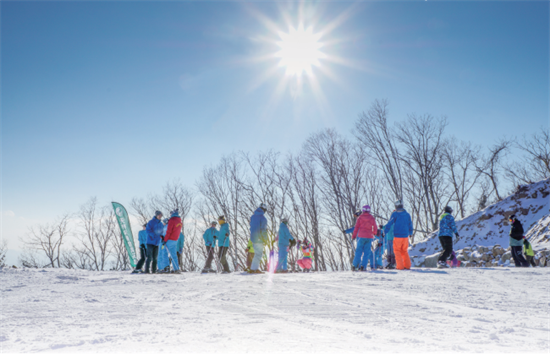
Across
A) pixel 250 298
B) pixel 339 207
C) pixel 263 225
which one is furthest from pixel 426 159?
pixel 250 298

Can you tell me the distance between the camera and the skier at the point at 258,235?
968 cm

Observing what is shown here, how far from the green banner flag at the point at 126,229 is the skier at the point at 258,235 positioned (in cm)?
751

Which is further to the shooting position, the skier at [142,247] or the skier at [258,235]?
the skier at [142,247]

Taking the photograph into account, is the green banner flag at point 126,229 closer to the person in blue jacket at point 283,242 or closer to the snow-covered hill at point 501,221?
the person in blue jacket at point 283,242

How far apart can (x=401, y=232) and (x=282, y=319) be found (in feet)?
22.8

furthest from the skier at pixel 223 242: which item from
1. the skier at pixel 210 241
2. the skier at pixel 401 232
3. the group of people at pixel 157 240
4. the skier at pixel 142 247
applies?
the skier at pixel 401 232

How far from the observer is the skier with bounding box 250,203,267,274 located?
9.68 m

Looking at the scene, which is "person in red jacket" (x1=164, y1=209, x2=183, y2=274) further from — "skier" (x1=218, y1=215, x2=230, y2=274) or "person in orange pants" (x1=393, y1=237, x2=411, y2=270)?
"person in orange pants" (x1=393, y1=237, x2=411, y2=270)

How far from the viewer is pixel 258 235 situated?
9.77 metres

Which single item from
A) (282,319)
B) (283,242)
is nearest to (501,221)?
(283,242)

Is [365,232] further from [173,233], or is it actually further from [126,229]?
[126,229]

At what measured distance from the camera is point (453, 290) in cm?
525

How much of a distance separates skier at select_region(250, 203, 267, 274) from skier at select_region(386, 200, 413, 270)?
376cm

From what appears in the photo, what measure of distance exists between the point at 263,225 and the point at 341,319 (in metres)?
6.66
